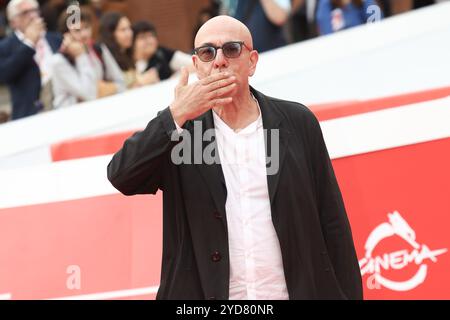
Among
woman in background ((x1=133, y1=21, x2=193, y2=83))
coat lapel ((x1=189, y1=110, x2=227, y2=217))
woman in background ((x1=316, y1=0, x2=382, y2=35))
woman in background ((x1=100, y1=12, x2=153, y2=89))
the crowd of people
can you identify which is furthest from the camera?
woman in background ((x1=316, y1=0, x2=382, y2=35))

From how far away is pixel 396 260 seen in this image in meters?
5.22

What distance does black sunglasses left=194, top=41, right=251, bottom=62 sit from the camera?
12.7 ft

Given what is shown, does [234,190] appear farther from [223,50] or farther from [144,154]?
[223,50]

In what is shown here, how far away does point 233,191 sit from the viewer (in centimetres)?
389

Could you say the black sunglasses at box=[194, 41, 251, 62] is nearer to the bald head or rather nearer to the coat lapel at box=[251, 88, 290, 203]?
the bald head

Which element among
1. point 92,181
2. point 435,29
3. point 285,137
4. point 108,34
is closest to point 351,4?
point 435,29

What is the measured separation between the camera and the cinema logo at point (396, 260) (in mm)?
5203

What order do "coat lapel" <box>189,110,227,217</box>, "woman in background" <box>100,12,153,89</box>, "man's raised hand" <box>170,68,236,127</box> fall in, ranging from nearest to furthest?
1. "man's raised hand" <box>170,68,236,127</box>
2. "coat lapel" <box>189,110,227,217</box>
3. "woman in background" <box>100,12,153,89</box>

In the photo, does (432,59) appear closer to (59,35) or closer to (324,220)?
(59,35)

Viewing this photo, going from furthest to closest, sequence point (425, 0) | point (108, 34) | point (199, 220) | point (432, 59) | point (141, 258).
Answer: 1. point (425, 0)
2. point (108, 34)
3. point (432, 59)
4. point (141, 258)
5. point (199, 220)

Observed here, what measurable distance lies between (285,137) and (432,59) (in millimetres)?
4480

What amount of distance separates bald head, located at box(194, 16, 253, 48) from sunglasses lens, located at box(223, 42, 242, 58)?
0.08ft

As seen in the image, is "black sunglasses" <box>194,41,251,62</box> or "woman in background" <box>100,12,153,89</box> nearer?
"black sunglasses" <box>194,41,251,62</box>

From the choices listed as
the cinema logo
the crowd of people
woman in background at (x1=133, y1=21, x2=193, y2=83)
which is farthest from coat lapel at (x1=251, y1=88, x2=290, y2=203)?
woman in background at (x1=133, y1=21, x2=193, y2=83)
